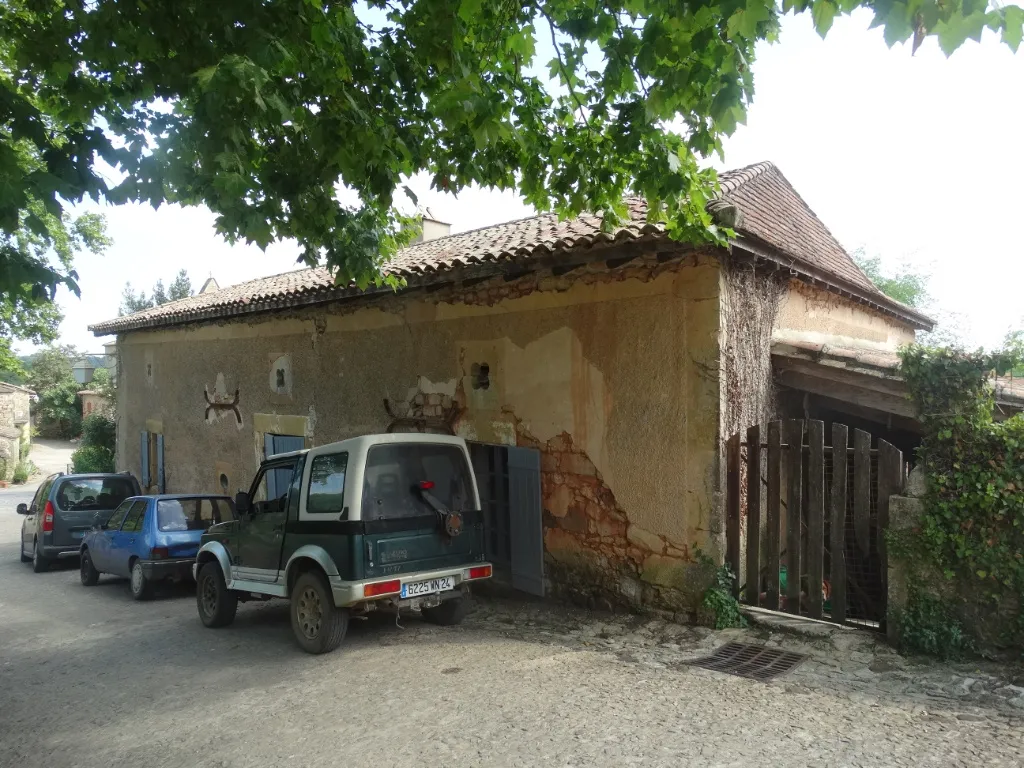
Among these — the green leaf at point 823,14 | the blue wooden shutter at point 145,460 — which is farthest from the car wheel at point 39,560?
the green leaf at point 823,14

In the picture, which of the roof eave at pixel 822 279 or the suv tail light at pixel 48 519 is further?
the suv tail light at pixel 48 519

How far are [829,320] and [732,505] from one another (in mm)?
3872

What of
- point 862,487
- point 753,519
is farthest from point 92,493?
point 862,487

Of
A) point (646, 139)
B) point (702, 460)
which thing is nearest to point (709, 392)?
point (702, 460)

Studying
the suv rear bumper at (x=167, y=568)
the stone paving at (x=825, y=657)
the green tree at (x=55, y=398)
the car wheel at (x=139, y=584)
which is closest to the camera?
the stone paving at (x=825, y=657)

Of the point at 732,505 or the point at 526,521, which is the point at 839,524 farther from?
the point at 526,521

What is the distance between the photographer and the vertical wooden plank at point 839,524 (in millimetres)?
5789

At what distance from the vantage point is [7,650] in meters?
6.93

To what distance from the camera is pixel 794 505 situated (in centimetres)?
606

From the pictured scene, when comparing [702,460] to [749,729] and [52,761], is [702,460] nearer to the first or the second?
[749,729]

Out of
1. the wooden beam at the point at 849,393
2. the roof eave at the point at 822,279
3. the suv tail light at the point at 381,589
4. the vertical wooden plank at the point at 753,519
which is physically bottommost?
the suv tail light at the point at 381,589

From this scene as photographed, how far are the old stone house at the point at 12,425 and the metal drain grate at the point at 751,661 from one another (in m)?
33.6

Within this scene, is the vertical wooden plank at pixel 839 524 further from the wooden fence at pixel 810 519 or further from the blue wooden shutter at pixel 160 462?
the blue wooden shutter at pixel 160 462

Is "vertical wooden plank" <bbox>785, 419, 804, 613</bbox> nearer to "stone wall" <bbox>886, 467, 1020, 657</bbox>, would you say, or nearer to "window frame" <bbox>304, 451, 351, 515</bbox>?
"stone wall" <bbox>886, 467, 1020, 657</bbox>
